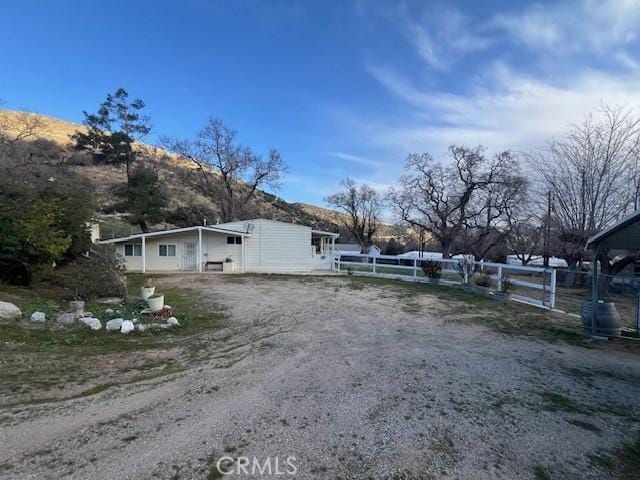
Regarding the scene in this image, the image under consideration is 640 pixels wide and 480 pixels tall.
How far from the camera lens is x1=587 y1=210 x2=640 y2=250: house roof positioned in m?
5.96

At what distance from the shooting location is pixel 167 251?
22000 mm

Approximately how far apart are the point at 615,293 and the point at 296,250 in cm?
1816

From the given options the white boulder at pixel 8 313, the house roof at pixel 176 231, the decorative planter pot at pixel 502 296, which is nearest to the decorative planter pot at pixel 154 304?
the white boulder at pixel 8 313

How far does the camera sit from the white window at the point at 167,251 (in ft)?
72.0

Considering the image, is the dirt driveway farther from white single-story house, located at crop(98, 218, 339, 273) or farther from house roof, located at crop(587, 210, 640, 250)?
white single-story house, located at crop(98, 218, 339, 273)

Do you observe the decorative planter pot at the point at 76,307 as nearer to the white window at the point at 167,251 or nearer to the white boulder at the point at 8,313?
the white boulder at the point at 8,313

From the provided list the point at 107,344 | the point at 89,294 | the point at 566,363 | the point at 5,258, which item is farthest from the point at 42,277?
the point at 566,363

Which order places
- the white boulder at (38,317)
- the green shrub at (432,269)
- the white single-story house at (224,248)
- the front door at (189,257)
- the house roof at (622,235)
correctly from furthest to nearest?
the front door at (189,257) → the white single-story house at (224,248) → the green shrub at (432,269) → the white boulder at (38,317) → the house roof at (622,235)

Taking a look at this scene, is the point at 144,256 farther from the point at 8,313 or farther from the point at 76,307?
the point at 8,313

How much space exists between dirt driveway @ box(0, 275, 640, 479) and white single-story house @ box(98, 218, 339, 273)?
1659 cm

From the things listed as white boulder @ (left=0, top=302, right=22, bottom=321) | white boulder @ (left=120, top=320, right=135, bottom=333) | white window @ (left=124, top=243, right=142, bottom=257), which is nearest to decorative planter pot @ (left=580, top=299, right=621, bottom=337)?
white boulder @ (left=120, top=320, right=135, bottom=333)

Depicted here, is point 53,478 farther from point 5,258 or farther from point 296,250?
point 296,250

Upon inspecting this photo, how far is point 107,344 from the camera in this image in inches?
220

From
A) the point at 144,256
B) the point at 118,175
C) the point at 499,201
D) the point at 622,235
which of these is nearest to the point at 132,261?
the point at 144,256
